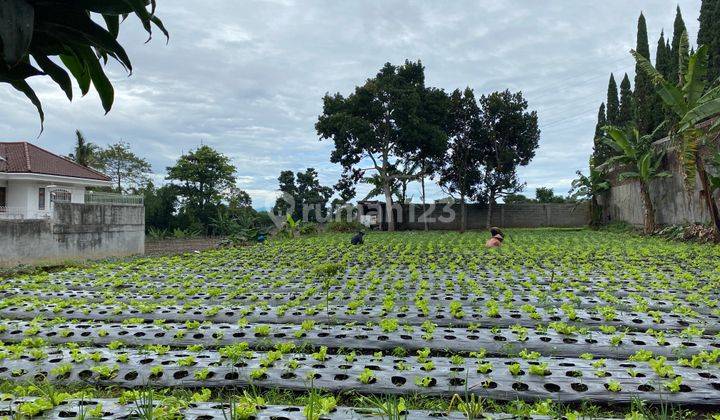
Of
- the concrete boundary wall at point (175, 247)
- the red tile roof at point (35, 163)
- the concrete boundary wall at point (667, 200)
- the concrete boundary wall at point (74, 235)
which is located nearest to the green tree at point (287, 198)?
the concrete boundary wall at point (175, 247)

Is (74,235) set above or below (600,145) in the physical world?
below

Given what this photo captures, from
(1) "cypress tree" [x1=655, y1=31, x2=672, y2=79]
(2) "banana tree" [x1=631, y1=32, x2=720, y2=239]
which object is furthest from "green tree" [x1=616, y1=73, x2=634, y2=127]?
(2) "banana tree" [x1=631, y1=32, x2=720, y2=239]

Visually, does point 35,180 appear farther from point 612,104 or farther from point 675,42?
point 612,104

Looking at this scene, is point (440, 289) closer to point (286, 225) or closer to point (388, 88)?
point (286, 225)

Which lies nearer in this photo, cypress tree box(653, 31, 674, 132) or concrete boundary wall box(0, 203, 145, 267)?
concrete boundary wall box(0, 203, 145, 267)

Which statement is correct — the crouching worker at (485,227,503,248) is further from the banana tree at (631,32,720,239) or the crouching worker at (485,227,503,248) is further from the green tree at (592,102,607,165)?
the green tree at (592,102,607,165)

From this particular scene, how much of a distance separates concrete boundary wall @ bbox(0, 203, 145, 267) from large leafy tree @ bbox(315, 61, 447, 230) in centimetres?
1204

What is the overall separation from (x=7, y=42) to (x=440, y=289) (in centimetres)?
646

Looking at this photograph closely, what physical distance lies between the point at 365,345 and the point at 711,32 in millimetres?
21437

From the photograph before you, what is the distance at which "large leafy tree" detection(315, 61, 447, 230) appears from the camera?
23.8m

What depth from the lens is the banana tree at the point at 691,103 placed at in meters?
10.6

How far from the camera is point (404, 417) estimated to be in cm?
236

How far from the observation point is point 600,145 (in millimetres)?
26984

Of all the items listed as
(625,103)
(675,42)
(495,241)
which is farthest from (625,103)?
(495,241)
